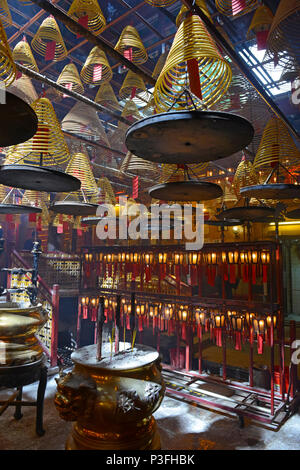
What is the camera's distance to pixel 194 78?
86.1 inches

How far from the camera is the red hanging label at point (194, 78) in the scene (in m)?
2.14

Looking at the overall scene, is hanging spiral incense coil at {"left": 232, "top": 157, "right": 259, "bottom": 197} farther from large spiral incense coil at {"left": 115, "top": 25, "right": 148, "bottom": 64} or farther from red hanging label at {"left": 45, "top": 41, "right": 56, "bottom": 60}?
red hanging label at {"left": 45, "top": 41, "right": 56, "bottom": 60}

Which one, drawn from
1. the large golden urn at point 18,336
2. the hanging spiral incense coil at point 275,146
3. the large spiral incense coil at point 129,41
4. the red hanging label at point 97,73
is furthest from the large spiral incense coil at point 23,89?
the hanging spiral incense coil at point 275,146

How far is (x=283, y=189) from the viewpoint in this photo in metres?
3.10

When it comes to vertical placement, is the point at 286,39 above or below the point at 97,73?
below

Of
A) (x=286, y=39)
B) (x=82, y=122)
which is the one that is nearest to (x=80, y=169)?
(x=82, y=122)

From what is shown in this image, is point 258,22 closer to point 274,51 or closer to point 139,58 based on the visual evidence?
point 274,51

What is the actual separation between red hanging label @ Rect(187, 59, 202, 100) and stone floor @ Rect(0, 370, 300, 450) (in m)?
4.50

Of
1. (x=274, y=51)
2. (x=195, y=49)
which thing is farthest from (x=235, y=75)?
(x=195, y=49)

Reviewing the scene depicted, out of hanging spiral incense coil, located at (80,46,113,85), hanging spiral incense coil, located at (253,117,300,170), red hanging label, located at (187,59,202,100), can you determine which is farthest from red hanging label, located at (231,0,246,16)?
hanging spiral incense coil, located at (80,46,113,85)

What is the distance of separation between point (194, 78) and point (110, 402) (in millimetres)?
2757

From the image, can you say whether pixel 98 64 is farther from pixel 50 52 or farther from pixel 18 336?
pixel 18 336

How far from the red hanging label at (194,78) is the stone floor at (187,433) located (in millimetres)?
4495

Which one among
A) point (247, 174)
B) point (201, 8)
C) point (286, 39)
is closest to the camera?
point (286, 39)
